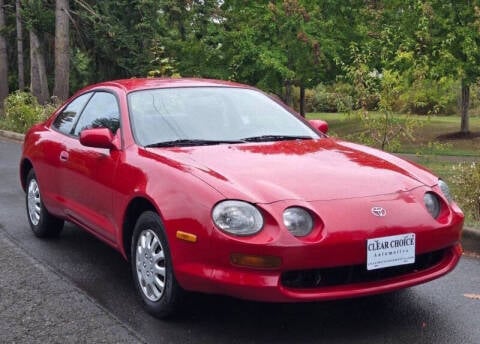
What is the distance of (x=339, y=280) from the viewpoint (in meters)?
3.75

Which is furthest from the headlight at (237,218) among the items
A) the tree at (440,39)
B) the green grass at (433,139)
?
the tree at (440,39)

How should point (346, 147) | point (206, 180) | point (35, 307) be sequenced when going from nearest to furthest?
point (206, 180) < point (35, 307) < point (346, 147)

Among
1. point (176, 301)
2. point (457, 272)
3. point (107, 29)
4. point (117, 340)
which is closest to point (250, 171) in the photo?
point (176, 301)

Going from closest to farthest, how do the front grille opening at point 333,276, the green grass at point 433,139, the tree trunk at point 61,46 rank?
1. the front grille opening at point 333,276
2. the green grass at point 433,139
3. the tree trunk at point 61,46

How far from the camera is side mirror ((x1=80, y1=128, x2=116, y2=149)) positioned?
15.3ft

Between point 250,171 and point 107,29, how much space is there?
21313mm

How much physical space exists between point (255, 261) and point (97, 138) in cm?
169

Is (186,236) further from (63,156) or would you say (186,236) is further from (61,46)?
(61,46)

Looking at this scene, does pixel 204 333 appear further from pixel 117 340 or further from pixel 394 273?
pixel 394 273

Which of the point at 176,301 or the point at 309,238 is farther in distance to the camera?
the point at 176,301

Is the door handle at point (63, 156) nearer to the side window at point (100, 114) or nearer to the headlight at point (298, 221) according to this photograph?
the side window at point (100, 114)

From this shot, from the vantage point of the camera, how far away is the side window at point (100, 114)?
5086mm

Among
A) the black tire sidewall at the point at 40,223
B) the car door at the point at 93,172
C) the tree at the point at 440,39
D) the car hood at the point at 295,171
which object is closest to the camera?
the car hood at the point at 295,171

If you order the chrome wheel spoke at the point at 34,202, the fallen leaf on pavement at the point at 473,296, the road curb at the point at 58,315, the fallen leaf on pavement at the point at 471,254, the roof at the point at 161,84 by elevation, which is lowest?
the fallen leaf on pavement at the point at 471,254
